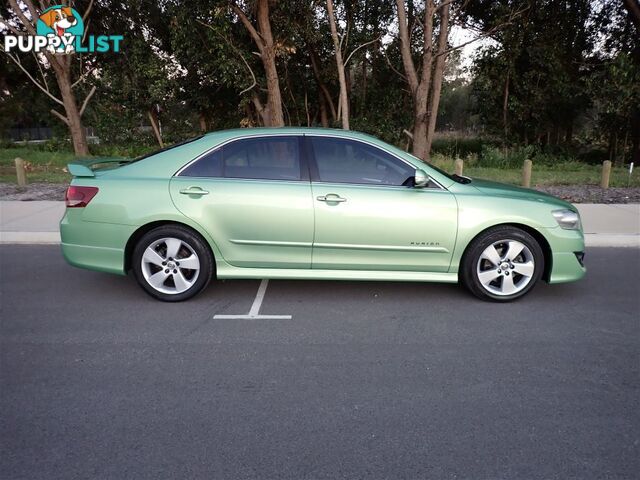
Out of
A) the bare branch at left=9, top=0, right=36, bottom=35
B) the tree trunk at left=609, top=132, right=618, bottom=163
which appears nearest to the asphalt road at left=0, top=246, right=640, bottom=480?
the bare branch at left=9, top=0, right=36, bottom=35

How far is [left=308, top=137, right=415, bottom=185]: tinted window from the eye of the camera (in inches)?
194

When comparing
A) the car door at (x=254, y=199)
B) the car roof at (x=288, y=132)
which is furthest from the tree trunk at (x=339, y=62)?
the car door at (x=254, y=199)

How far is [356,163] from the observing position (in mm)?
4969

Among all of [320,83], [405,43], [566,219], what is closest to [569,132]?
[320,83]

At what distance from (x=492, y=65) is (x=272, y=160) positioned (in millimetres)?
18857

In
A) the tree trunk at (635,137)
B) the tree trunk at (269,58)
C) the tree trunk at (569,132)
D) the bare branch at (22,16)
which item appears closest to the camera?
the tree trunk at (269,58)

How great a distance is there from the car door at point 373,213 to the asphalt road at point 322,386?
0.47 meters

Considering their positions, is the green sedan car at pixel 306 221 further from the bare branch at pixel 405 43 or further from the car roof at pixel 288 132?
the bare branch at pixel 405 43

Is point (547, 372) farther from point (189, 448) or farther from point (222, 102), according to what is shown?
point (222, 102)

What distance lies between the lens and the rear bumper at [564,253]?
4891 millimetres

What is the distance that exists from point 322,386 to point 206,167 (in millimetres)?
2579

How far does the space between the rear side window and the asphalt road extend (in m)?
1.26

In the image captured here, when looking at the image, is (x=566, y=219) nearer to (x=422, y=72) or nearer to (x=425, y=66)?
(x=425, y=66)

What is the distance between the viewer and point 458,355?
3.84 meters
